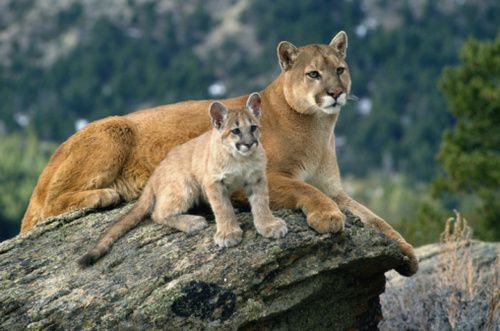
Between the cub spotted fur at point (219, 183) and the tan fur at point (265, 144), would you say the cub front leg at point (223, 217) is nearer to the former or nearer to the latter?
the cub spotted fur at point (219, 183)

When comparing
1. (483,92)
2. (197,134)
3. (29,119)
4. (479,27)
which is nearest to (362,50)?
(479,27)

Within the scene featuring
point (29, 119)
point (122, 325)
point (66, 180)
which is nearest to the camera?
point (122, 325)

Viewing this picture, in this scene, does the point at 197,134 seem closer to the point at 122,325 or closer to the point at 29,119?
the point at 122,325

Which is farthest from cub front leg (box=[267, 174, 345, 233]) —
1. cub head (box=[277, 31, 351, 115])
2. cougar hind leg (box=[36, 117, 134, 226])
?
cougar hind leg (box=[36, 117, 134, 226])

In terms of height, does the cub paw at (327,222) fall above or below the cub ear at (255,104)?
below

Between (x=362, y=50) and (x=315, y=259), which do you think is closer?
(x=315, y=259)

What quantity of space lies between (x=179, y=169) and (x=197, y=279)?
146 cm

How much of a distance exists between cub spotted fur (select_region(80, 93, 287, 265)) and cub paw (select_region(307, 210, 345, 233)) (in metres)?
0.30

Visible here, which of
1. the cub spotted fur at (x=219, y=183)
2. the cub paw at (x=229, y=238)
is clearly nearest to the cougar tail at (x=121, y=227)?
the cub spotted fur at (x=219, y=183)

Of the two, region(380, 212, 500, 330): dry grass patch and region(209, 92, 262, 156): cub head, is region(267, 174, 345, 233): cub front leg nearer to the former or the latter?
region(209, 92, 262, 156): cub head

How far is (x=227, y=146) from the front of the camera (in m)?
9.05

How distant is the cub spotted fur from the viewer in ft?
29.6

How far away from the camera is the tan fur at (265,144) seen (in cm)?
1047

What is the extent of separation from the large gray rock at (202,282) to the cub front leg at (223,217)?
10cm
